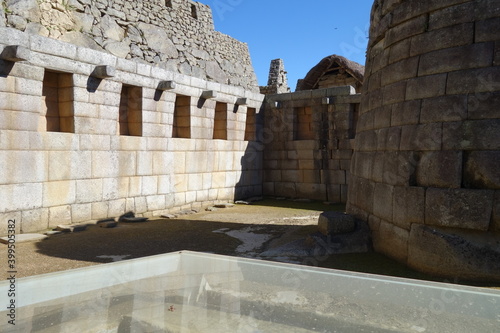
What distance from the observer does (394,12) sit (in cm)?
576

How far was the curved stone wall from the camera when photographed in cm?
448

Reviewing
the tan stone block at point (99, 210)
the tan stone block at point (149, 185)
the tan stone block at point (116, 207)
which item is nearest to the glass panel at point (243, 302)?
the tan stone block at point (99, 210)

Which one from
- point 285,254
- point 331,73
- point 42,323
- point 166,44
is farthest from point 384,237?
point 331,73

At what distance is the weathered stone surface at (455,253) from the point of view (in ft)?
14.5

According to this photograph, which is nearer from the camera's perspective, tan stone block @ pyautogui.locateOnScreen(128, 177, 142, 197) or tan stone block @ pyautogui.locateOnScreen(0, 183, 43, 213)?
tan stone block @ pyautogui.locateOnScreen(0, 183, 43, 213)

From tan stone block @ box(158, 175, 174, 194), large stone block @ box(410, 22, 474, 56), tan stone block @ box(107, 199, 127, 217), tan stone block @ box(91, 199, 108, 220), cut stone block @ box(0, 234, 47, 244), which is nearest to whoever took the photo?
large stone block @ box(410, 22, 474, 56)

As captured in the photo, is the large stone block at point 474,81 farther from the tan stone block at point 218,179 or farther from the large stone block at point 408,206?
the tan stone block at point 218,179

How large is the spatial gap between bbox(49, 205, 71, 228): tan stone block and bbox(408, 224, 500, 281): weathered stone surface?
6167mm

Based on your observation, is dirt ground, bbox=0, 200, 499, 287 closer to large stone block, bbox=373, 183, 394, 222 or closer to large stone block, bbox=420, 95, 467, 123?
large stone block, bbox=373, 183, 394, 222

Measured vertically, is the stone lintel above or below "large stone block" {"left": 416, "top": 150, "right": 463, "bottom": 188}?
above

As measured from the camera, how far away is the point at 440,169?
188 inches

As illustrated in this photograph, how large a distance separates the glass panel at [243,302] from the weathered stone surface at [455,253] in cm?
193

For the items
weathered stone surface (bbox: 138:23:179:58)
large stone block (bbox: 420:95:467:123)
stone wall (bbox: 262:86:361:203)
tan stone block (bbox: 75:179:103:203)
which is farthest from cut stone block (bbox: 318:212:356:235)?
weathered stone surface (bbox: 138:23:179:58)

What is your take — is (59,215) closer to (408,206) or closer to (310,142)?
(408,206)
